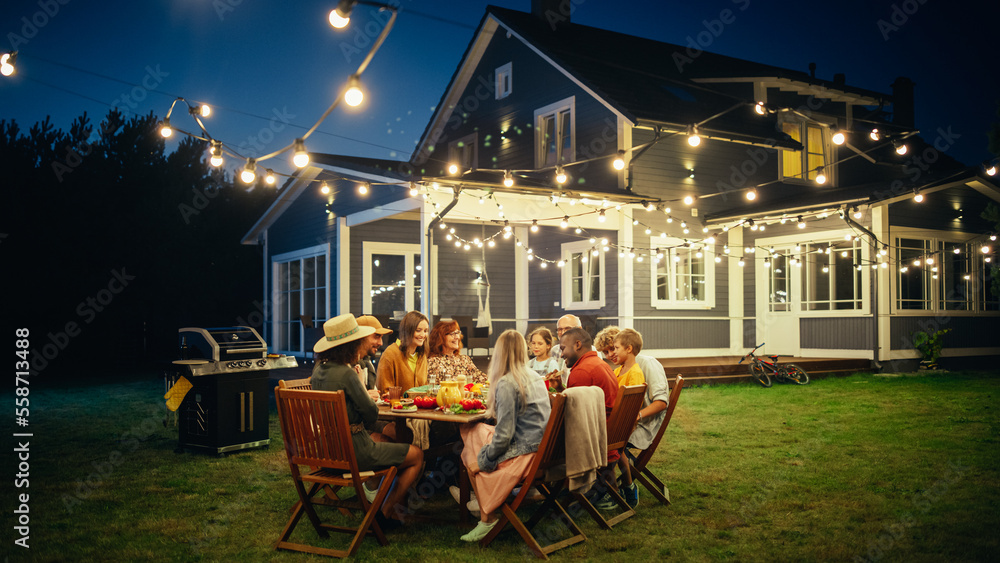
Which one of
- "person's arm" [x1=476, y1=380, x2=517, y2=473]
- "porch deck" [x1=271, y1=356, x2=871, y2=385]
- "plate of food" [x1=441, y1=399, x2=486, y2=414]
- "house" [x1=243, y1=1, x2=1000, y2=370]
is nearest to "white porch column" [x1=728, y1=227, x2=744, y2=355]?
"house" [x1=243, y1=1, x2=1000, y2=370]

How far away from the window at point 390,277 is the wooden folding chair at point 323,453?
10.5 m

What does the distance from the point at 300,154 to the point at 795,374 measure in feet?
32.0

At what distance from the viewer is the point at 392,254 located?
15391 mm

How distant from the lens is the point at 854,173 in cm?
1703

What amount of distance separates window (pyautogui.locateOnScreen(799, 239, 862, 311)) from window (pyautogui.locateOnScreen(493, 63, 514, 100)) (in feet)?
24.2

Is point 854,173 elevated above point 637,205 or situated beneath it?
elevated above

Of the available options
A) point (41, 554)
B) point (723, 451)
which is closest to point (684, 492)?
point (723, 451)

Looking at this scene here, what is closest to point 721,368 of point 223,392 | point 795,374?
point 795,374

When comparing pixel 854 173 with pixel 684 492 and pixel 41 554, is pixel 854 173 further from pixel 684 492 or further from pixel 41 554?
pixel 41 554

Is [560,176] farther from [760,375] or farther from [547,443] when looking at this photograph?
[547,443]

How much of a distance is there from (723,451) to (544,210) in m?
6.75

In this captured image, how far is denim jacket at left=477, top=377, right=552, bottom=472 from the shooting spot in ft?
13.6

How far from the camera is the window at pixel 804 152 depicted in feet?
52.4

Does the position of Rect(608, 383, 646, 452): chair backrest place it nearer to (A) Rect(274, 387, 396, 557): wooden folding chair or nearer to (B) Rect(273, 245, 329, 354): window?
(A) Rect(274, 387, 396, 557): wooden folding chair
